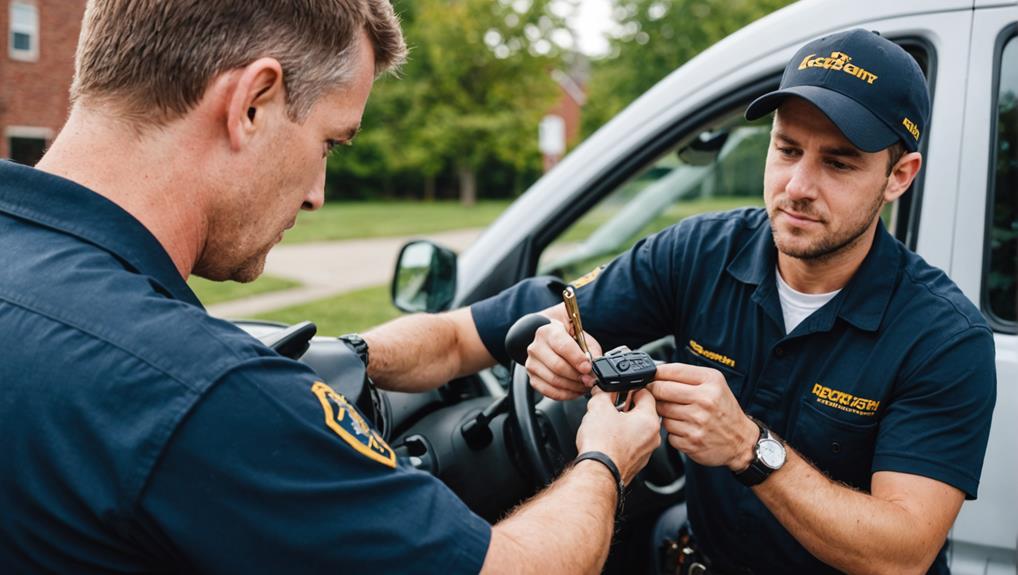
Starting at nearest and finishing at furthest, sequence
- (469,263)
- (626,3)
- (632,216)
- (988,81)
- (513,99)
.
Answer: (988,81) → (469,263) → (632,216) → (626,3) → (513,99)

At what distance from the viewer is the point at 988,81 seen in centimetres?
197

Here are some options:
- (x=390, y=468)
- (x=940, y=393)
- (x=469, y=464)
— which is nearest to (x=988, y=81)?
(x=940, y=393)

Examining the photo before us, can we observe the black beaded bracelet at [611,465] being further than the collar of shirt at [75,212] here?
Yes

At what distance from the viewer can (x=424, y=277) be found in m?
2.78

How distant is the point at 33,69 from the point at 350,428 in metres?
23.9

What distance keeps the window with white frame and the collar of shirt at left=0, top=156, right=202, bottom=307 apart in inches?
925

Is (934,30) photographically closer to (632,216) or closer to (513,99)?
(632,216)

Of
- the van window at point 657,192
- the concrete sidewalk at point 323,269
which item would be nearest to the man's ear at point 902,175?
the van window at point 657,192

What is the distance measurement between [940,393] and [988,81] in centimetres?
79

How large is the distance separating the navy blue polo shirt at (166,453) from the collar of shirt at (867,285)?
1087 millimetres

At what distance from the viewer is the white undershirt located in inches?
77.2

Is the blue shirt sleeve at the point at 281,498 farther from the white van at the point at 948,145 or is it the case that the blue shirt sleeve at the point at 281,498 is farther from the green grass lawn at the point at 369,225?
the green grass lawn at the point at 369,225

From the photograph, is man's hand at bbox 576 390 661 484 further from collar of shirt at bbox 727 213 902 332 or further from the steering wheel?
collar of shirt at bbox 727 213 902 332

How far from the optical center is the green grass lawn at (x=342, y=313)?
730 centimetres
